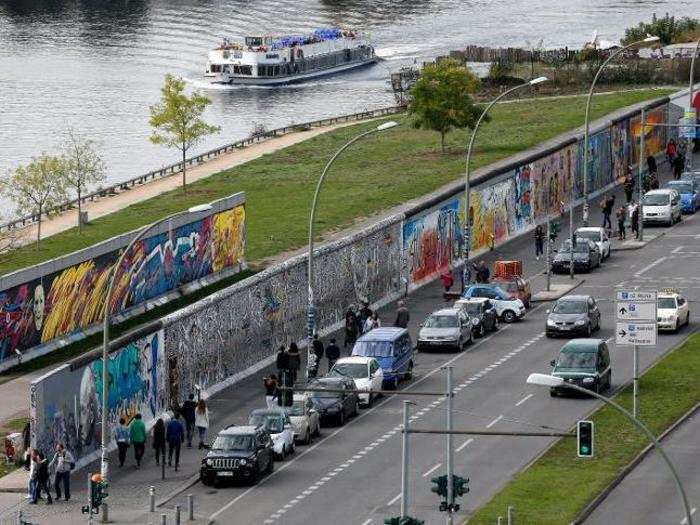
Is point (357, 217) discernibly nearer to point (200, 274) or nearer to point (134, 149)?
point (200, 274)

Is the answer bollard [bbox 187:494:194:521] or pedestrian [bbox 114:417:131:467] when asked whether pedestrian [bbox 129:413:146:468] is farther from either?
bollard [bbox 187:494:194:521]

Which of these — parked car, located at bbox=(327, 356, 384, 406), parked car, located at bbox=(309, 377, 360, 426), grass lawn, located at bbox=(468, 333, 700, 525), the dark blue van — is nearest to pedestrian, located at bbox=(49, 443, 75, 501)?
parked car, located at bbox=(309, 377, 360, 426)

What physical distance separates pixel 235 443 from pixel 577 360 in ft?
49.3

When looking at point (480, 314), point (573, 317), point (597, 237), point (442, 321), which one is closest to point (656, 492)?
point (442, 321)

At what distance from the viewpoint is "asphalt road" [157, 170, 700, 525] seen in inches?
2018

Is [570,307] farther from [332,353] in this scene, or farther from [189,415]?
[189,415]

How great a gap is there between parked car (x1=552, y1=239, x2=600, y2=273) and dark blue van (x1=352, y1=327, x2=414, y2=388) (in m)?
21.0

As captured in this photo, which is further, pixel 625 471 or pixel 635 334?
pixel 635 334

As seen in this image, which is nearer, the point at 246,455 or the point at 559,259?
the point at 246,455

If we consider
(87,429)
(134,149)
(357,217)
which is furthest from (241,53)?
(87,429)

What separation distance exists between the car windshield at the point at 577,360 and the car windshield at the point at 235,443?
1427 cm

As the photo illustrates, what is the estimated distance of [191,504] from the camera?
163 ft

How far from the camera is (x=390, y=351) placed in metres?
66.0

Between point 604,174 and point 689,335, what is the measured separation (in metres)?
38.7
